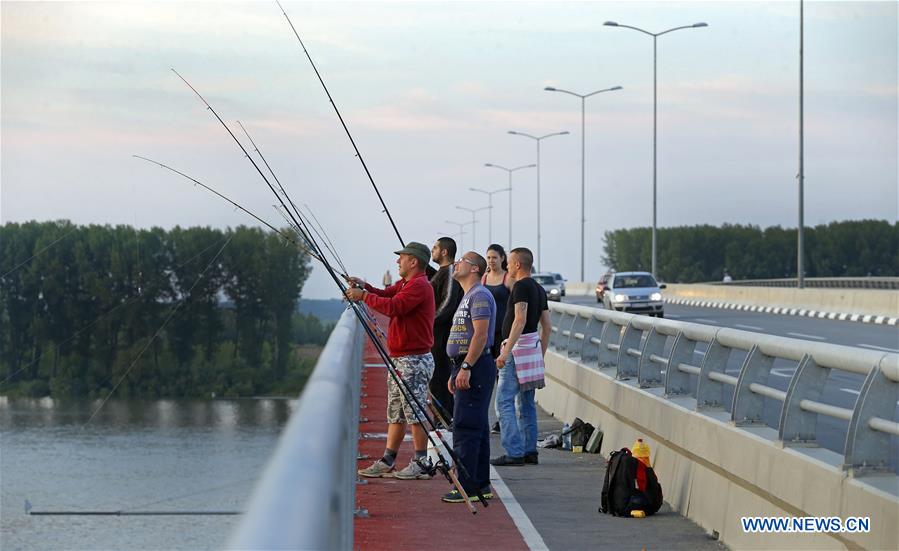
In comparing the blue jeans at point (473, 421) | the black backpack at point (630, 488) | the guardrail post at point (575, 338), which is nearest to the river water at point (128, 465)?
the guardrail post at point (575, 338)

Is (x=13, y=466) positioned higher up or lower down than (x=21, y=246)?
lower down

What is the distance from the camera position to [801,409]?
331 inches

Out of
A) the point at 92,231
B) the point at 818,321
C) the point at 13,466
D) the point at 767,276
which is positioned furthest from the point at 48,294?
the point at 767,276

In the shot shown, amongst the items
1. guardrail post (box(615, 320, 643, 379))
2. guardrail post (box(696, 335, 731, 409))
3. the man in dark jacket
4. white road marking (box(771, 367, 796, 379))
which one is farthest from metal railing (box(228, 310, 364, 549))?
white road marking (box(771, 367, 796, 379))

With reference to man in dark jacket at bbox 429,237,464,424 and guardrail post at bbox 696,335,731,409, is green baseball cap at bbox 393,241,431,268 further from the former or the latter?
guardrail post at bbox 696,335,731,409

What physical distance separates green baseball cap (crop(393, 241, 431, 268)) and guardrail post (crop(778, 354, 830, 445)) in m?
3.58

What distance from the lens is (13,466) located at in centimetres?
14738

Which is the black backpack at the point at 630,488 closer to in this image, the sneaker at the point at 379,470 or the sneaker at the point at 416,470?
the sneaker at the point at 416,470

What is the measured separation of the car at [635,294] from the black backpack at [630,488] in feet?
130

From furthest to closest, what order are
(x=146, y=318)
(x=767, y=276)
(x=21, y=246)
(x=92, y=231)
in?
(x=767, y=276) < (x=21, y=246) < (x=92, y=231) < (x=146, y=318)

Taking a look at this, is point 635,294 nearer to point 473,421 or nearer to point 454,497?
point 454,497

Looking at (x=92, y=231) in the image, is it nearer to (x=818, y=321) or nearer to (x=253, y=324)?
(x=253, y=324)

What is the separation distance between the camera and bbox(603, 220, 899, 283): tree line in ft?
602

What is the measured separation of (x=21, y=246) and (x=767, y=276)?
5052 inches
